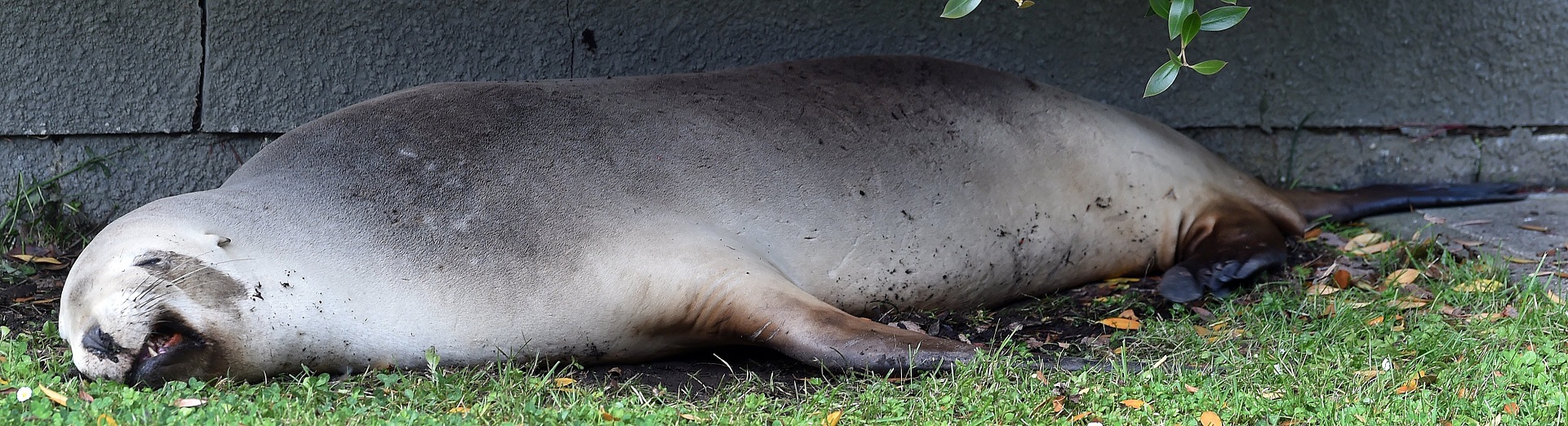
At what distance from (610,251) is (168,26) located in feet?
6.52

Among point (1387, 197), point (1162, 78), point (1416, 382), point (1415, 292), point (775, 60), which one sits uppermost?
point (1162, 78)

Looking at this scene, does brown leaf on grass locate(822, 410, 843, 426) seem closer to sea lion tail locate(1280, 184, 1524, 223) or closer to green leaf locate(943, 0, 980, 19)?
green leaf locate(943, 0, 980, 19)

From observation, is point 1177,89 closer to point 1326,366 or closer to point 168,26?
point 1326,366

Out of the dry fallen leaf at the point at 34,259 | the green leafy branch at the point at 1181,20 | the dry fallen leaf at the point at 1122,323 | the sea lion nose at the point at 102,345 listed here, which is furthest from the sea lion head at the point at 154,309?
the dry fallen leaf at the point at 1122,323

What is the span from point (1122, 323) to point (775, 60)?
5.28 ft

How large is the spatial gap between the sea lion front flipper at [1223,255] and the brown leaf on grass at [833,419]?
1.37 meters

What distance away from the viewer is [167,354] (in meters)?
2.31

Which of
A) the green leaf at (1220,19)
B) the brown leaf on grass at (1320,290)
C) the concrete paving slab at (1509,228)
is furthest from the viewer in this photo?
the concrete paving slab at (1509,228)

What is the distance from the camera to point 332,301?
2.49 meters

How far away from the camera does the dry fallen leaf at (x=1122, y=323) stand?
9.96 feet

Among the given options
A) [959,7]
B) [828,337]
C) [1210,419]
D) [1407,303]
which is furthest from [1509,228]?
[959,7]

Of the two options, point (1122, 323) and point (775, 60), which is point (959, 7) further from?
point (775, 60)

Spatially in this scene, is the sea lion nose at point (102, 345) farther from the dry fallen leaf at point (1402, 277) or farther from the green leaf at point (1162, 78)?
the dry fallen leaf at point (1402, 277)

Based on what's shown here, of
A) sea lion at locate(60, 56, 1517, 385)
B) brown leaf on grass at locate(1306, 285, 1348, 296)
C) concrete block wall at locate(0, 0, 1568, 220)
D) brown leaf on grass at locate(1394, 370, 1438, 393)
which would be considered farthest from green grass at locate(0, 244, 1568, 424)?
concrete block wall at locate(0, 0, 1568, 220)
